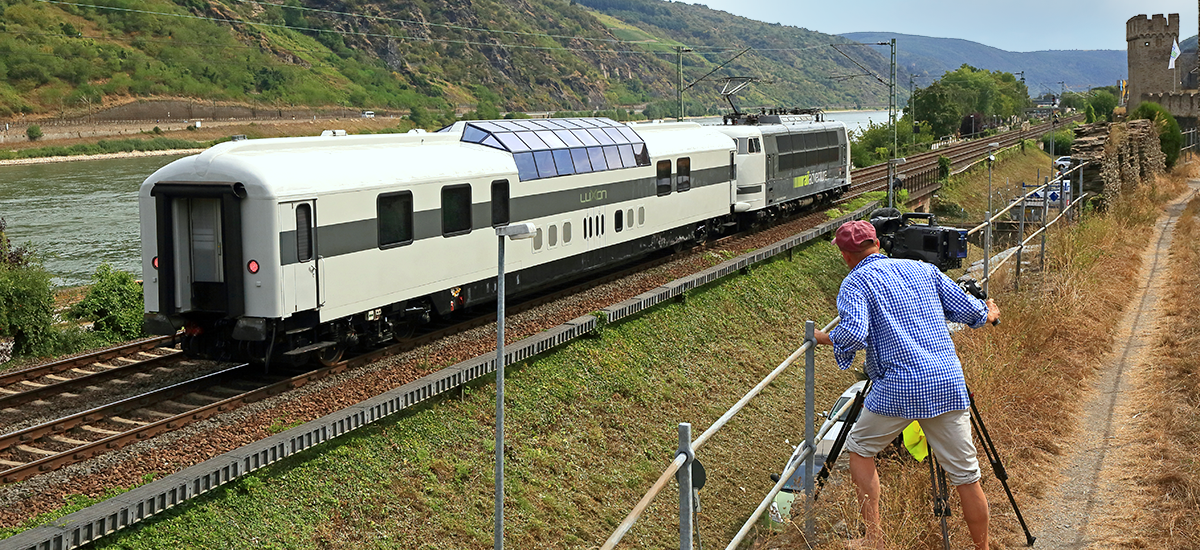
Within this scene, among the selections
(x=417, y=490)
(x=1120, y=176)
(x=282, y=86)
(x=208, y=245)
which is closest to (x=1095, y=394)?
(x=417, y=490)

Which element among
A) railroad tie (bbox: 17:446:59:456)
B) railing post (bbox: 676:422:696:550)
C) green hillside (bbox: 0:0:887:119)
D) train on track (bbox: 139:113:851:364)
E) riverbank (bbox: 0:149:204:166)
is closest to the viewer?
railing post (bbox: 676:422:696:550)

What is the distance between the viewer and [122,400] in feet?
38.2

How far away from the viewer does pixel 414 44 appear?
117438 millimetres

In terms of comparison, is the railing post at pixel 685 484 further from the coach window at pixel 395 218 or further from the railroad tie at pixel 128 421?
the coach window at pixel 395 218

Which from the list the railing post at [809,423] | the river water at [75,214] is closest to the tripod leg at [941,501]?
the railing post at [809,423]

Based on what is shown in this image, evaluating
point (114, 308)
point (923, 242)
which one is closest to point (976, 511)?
point (923, 242)

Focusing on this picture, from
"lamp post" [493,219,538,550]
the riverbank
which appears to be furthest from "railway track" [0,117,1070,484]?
the riverbank

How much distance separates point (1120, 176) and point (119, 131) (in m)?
67.4

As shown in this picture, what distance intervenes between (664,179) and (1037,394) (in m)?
12.3

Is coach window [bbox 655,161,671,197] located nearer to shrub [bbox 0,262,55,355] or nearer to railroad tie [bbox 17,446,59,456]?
shrub [bbox 0,262,55,355]

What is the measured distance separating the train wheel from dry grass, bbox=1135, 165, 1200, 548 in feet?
30.0

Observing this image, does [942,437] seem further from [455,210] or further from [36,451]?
[455,210]

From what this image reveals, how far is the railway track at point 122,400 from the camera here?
1009 cm

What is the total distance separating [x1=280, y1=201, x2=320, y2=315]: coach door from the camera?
12.1 metres
